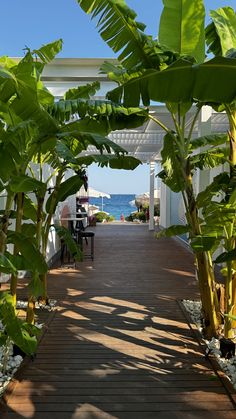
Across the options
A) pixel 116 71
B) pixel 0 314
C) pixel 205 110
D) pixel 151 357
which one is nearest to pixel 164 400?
pixel 151 357

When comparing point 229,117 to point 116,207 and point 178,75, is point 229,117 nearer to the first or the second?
point 178,75

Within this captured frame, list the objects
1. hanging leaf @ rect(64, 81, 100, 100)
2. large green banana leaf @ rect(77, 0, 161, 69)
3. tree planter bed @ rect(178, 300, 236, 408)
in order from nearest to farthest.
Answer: large green banana leaf @ rect(77, 0, 161, 69), tree planter bed @ rect(178, 300, 236, 408), hanging leaf @ rect(64, 81, 100, 100)

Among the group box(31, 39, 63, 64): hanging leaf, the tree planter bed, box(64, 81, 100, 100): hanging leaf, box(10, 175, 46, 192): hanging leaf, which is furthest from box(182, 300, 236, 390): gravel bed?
box(31, 39, 63, 64): hanging leaf

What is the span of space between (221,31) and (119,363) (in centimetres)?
306

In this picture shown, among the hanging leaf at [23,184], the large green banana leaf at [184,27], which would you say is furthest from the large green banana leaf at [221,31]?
the hanging leaf at [23,184]

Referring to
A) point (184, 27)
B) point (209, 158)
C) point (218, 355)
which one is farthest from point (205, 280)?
point (184, 27)

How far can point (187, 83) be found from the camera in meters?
2.23

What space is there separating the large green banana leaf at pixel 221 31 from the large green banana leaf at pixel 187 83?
119 cm

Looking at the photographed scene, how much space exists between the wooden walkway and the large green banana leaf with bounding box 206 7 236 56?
2.78 metres

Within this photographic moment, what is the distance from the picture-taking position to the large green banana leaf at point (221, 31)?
3.23 metres

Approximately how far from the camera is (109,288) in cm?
611

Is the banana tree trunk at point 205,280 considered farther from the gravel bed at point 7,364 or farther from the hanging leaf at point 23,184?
the gravel bed at point 7,364

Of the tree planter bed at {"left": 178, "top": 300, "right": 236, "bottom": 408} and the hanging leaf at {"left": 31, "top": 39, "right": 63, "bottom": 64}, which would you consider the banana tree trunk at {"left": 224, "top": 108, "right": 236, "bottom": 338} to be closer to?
the tree planter bed at {"left": 178, "top": 300, "right": 236, "bottom": 408}

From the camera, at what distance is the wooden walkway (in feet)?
8.60
